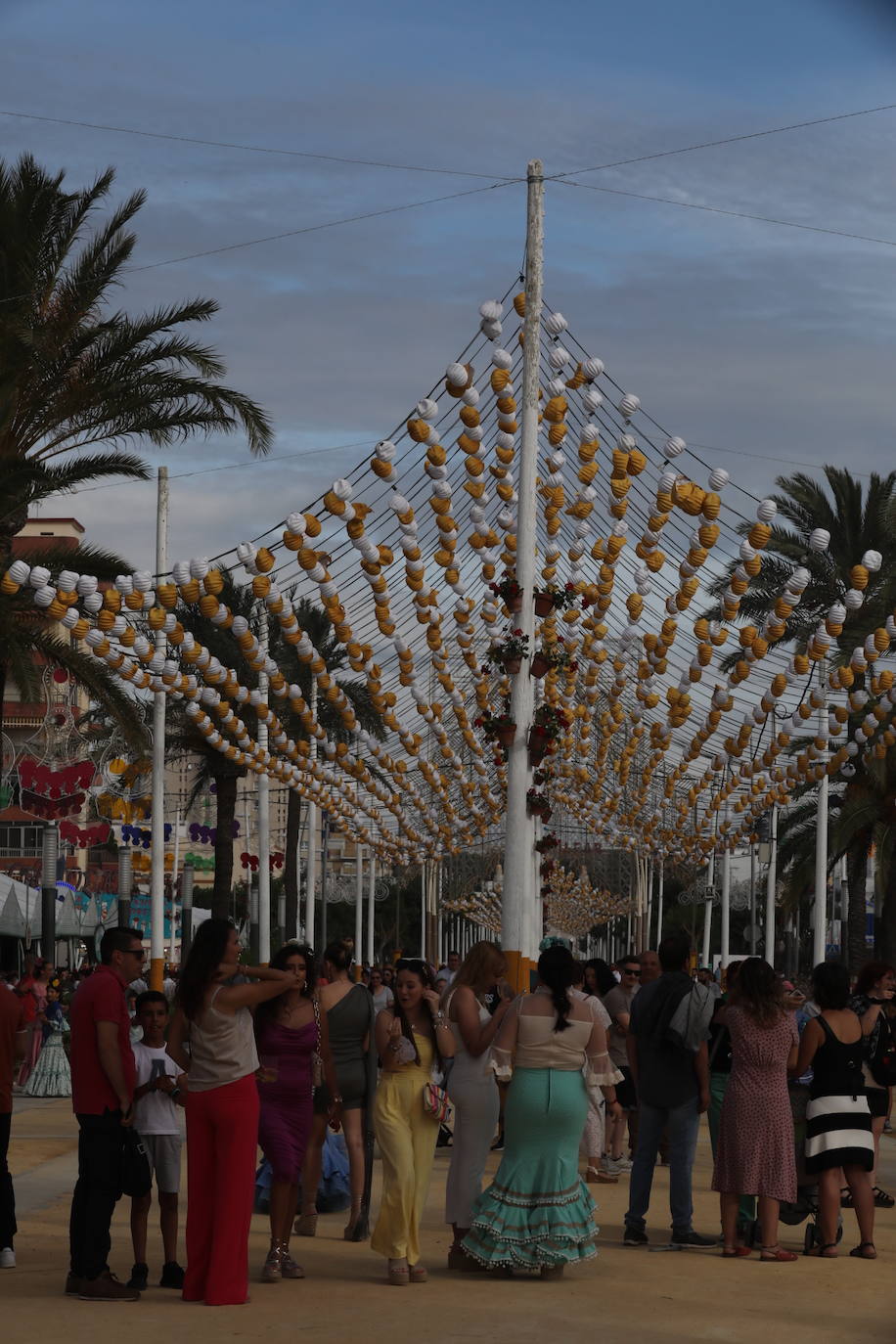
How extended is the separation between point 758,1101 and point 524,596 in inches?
276

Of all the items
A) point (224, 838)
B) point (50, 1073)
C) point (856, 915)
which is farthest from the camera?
point (856, 915)

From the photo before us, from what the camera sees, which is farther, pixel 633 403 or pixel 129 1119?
pixel 633 403

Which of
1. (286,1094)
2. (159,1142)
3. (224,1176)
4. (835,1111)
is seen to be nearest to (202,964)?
(224,1176)

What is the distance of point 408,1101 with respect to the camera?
9.65 m

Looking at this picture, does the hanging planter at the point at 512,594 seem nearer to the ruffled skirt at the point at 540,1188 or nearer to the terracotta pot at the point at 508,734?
the terracotta pot at the point at 508,734

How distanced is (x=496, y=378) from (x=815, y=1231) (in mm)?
7060

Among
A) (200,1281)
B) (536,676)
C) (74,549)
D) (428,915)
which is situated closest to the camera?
(200,1281)

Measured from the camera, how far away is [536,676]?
16.7m

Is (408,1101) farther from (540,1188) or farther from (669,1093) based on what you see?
(669,1093)

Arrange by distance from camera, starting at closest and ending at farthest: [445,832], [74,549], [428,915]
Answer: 1. [74,549]
2. [445,832]
3. [428,915]

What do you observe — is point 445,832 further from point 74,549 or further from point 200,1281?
point 200,1281

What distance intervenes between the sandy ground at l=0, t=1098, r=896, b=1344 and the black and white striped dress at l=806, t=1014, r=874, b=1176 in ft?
1.87

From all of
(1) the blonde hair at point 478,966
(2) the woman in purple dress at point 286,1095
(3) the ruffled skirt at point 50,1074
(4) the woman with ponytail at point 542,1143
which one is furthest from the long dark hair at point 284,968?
(3) the ruffled skirt at point 50,1074

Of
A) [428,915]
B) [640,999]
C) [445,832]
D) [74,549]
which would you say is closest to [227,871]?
[445,832]
